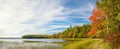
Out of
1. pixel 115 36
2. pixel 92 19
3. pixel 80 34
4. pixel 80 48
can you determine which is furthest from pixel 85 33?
pixel 115 36

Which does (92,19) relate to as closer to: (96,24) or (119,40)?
(96,24)

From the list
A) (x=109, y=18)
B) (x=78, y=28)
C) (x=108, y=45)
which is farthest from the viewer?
(x=78, y=28)

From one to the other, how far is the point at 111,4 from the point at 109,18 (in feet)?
8.65

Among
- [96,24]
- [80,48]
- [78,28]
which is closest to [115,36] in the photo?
[80,48]

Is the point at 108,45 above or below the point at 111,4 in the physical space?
below

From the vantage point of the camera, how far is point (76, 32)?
163 metres

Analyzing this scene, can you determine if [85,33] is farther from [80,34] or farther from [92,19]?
[92,19]

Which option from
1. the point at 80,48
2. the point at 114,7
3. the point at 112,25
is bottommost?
the point at 80,48

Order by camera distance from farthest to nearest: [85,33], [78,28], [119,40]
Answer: [78,28] → [85,33] → [119,40]

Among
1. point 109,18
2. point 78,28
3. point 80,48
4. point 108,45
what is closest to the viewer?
point 108,45

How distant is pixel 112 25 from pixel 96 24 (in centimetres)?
1998

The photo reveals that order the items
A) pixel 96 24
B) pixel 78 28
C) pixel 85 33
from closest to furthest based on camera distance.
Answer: pixel 96 24
pixel 85 33
pixel 78 28

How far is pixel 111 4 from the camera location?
117 feet

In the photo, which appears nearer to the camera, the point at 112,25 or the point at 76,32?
the point at 112,25
